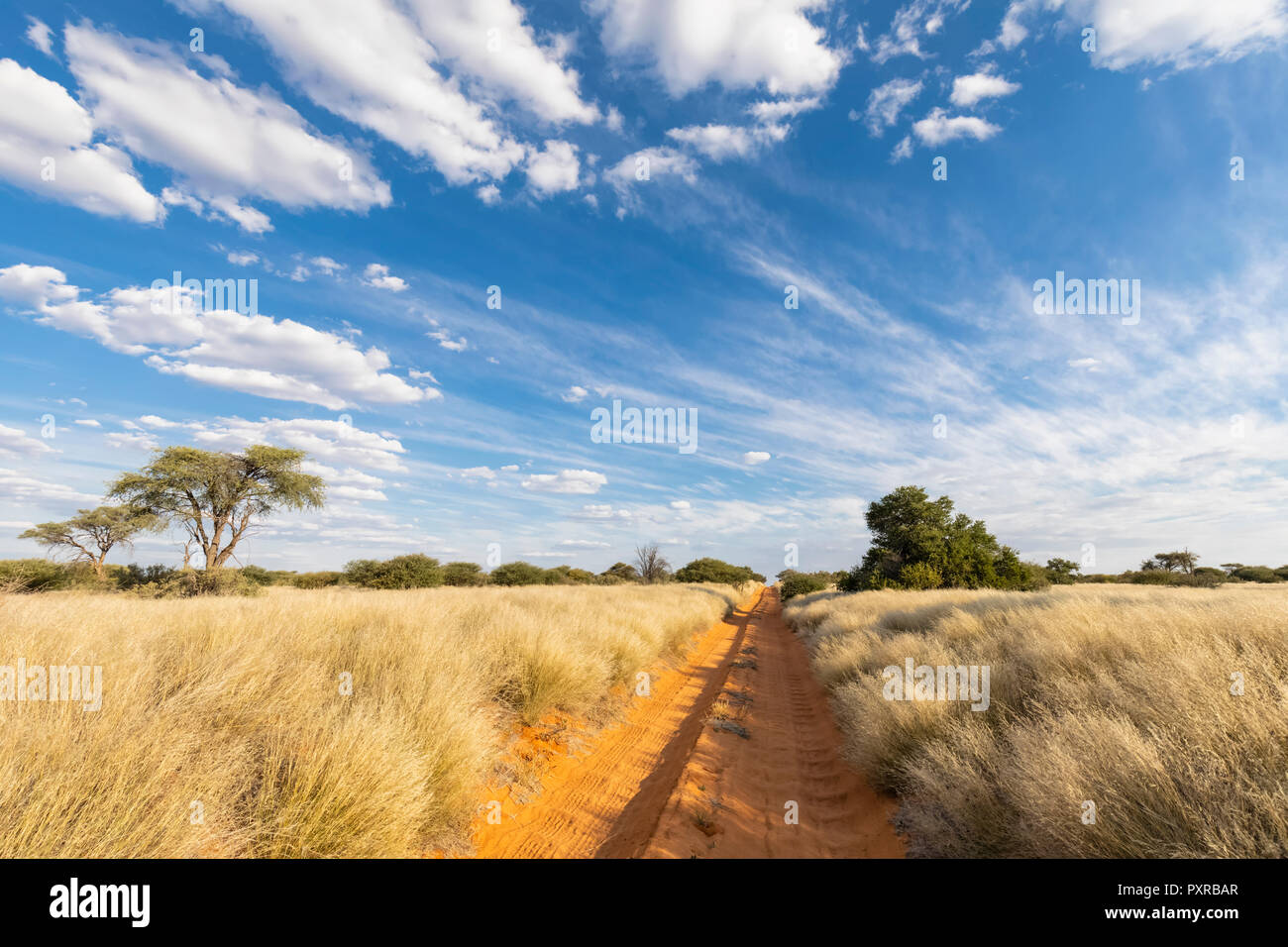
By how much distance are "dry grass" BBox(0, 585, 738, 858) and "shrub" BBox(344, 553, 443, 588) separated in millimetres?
24860

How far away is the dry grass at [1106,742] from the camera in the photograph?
2.87m

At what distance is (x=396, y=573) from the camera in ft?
99.3

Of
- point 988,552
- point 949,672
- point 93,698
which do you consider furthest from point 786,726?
point 988,552

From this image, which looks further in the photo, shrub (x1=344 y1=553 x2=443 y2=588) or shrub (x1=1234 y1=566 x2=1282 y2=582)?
shrub (x1=1234 y1=566 x2=1282 y2=582)

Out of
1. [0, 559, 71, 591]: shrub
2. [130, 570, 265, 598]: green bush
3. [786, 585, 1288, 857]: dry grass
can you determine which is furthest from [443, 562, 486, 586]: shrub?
[786, 585, 1288, 857]: dry grass

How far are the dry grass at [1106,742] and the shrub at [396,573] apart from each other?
28.8 meters

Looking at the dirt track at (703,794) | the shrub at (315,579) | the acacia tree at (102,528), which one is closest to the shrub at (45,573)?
the acacia tree at (102,528)

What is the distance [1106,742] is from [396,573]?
1297 inches

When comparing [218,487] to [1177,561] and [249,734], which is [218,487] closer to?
[249,734]

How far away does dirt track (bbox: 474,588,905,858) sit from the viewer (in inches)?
186

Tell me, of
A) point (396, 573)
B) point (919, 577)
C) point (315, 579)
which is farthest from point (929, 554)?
point (315, 579)

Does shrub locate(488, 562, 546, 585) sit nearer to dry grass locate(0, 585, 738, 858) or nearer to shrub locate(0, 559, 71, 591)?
shrub locate(0, 559, 71, 591)

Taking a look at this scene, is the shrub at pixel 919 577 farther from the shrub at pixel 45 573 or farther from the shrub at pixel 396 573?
the shrub at pixel 45 573
